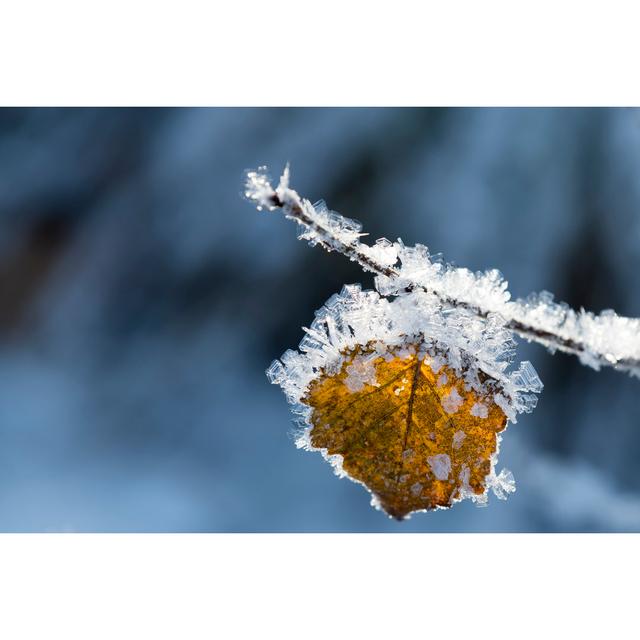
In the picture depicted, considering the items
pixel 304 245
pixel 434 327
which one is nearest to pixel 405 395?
pixel 434 327

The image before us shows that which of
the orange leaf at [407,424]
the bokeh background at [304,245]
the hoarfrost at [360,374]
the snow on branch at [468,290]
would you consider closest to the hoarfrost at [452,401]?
the orange leaf at [407,424]

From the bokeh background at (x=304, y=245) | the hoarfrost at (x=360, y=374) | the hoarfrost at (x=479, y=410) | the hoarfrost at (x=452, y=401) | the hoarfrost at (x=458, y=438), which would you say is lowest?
the hoarfrost at (x=458, y=438)

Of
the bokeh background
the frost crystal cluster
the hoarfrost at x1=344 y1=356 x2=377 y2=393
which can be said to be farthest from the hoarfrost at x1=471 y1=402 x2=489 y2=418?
the bokeh background

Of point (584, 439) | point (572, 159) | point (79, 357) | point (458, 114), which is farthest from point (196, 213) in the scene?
point (584, 439)

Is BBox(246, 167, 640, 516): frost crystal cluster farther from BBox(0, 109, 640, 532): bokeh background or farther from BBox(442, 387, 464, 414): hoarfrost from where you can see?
BBox(0, 109, 640, 532): bokeh background

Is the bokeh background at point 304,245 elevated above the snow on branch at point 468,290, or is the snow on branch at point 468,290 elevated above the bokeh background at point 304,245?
the bokeh background at point 304,245

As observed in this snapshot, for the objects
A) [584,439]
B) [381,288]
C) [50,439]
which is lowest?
[381,288]

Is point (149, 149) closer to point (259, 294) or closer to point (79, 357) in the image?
point (259, 294)

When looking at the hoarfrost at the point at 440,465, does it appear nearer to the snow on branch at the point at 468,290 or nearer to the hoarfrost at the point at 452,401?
the hoarfrost at the point at 452,401

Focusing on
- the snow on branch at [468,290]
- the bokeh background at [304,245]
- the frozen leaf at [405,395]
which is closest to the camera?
the snow on branch at [468,290]
